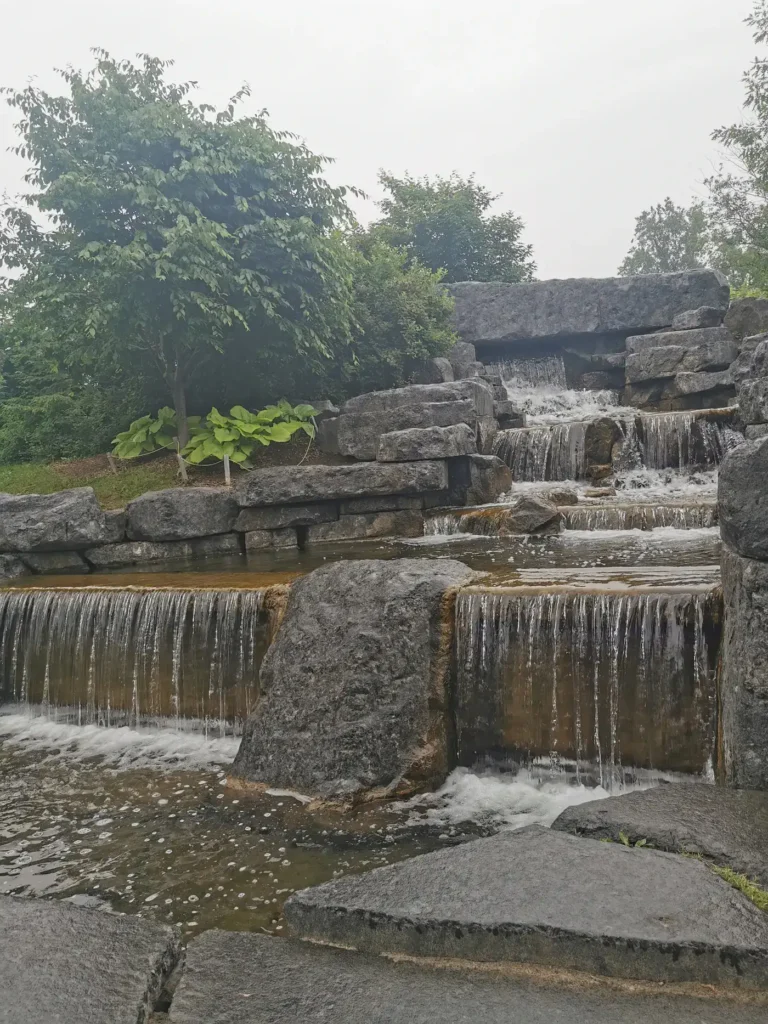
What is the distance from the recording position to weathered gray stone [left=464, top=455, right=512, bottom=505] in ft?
39.8

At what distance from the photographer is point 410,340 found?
53.9 feet

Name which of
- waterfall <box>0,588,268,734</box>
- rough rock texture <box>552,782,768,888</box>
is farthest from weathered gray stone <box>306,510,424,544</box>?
rough rock texture <box>552,782,768,888</box>

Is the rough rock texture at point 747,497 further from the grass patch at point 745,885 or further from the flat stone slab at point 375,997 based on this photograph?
the flat stone slab at point 375,997

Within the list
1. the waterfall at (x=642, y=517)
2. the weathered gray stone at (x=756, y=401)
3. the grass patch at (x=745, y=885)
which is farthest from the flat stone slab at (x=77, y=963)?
the waterfall at (x=642, y=517)

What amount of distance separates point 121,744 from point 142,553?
16.0ft

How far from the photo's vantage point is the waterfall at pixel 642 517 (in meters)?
8.82

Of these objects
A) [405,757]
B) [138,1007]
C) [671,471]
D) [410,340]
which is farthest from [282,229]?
[138,1007]

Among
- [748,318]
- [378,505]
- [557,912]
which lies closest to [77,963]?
[557,912]

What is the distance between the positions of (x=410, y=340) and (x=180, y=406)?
5.04m

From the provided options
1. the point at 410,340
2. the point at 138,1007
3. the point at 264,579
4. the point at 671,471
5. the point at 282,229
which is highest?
the point at 282,229

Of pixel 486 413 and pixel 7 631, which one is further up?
pixel 486 413

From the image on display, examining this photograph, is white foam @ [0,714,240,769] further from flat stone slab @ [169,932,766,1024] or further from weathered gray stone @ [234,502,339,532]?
weathered gray stone @ [234,502,339,532]

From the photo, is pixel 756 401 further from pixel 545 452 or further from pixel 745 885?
pixel 545 452

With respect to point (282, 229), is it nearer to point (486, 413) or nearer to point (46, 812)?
point (486, 413)
